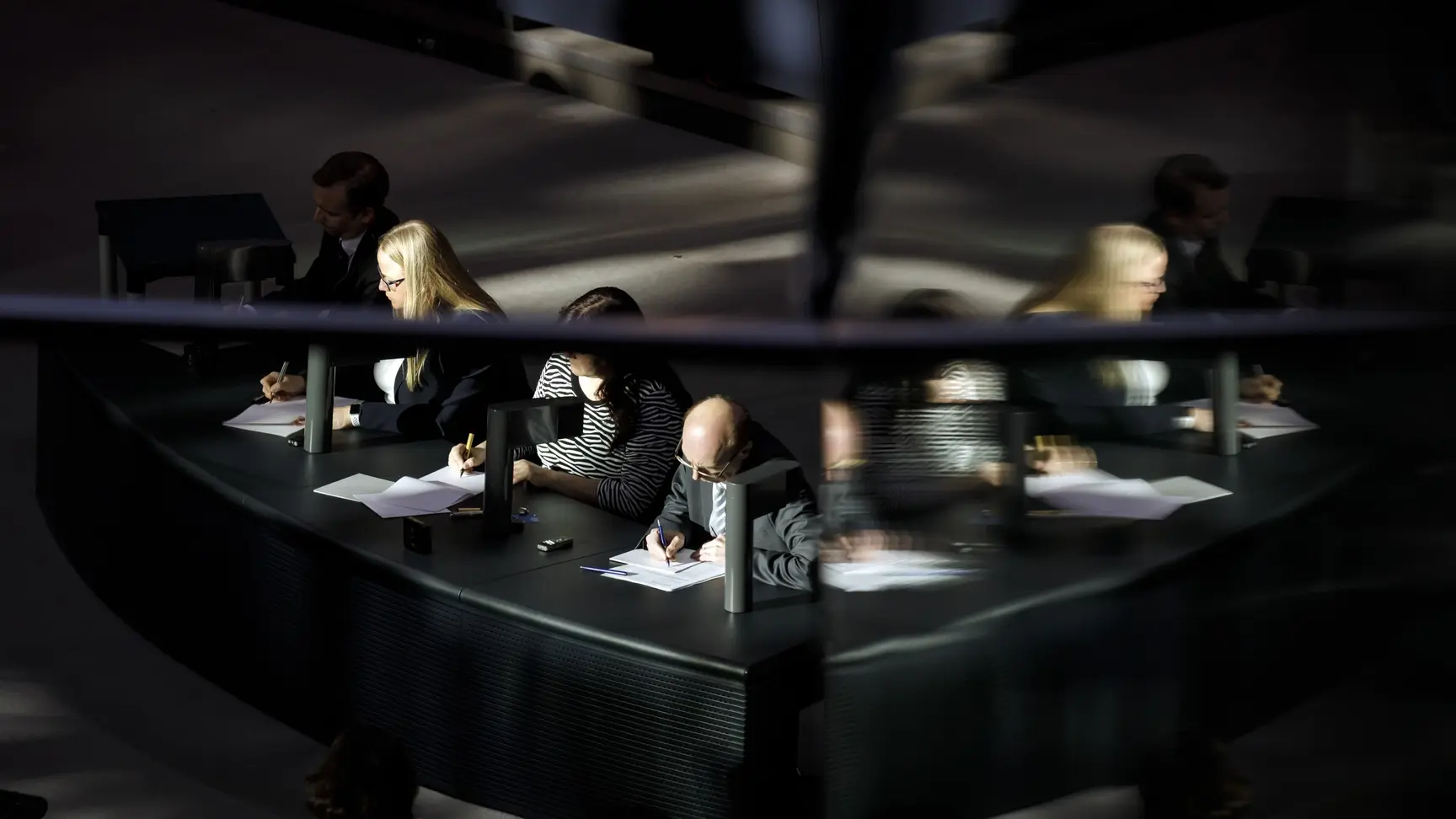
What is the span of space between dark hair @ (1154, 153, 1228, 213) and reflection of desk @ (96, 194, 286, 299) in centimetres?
44

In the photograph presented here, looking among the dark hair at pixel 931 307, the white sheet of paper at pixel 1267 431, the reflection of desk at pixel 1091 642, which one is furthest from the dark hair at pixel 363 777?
the white sheet of paper at pixel 1267 431

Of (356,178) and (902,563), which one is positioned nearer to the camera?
(902,563)

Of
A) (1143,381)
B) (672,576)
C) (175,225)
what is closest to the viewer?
(1143,381)

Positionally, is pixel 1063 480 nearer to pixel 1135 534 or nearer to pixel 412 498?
pixel 1135 534

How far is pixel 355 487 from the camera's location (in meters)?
0.60

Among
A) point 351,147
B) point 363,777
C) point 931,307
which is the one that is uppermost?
point 351,147

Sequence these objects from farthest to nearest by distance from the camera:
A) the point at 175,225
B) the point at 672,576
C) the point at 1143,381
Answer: the point at 672,576 → the point at 175,225 → the point at 1143,381

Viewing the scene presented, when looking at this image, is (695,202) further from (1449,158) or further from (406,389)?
(1449,158)

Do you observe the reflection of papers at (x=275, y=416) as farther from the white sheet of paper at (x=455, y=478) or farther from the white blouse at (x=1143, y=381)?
the white blouse at (x=1143, y=381)

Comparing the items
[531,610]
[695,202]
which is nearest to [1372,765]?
[531,610]

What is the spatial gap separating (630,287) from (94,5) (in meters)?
0.36

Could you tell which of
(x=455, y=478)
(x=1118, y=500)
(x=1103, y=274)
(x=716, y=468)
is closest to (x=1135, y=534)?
(x=1118, y=500)

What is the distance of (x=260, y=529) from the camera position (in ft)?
1.94

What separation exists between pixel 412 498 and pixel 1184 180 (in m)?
0.40
